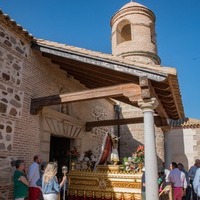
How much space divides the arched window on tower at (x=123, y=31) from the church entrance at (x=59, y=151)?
8.55 m

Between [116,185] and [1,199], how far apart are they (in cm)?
291

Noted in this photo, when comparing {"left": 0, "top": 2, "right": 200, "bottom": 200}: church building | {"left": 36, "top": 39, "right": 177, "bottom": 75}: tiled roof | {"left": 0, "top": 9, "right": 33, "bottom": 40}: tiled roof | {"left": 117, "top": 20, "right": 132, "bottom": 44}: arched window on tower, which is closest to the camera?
{"left": 36, "top": 39, "right": 177, "bottom": 75}: tiled roof

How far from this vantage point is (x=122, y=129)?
45.1 feet

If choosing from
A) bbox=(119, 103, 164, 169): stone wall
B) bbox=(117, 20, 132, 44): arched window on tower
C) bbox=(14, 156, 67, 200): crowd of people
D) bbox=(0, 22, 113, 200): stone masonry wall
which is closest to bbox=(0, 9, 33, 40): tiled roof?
bbox=(0, 22, 113, 200): stone masonry wall

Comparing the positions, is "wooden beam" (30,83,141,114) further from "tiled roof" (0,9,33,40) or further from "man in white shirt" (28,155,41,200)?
"tiled roof" (0,9,33,40)

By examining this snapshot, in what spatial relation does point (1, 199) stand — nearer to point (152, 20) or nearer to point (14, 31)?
point (14, 31)

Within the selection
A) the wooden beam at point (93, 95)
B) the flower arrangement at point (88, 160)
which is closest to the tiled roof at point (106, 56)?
the wooden beam at point (93, 95)

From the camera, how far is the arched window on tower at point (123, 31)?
15.8 metres

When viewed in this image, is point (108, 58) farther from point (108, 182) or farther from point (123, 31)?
point (123, 31)

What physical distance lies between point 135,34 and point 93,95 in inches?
387

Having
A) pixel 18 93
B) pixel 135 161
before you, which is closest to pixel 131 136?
pixel 135 161

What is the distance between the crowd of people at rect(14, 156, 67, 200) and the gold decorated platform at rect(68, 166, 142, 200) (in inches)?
50.4

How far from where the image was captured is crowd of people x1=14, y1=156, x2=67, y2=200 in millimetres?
4598

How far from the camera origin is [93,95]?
6125 mm
